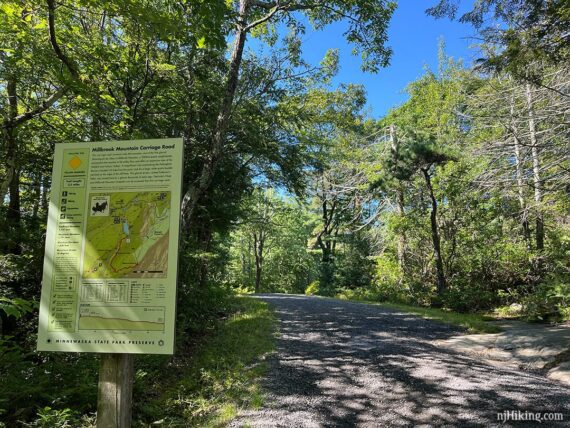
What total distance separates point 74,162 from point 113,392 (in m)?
1.58

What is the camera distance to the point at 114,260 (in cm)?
254

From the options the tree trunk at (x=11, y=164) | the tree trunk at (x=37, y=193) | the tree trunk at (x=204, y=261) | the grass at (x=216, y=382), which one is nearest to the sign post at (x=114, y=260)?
the grass at (x=216, y=382)

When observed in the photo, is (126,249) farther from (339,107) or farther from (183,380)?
(339,107)

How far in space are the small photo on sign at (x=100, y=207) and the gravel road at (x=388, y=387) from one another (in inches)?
108

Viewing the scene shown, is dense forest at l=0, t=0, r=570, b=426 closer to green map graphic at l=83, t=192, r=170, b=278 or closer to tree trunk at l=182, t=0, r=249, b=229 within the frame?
Result: tree trunk at l=182, t=0, r=249, b=229

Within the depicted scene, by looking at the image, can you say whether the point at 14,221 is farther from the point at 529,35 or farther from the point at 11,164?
the point at 529,35

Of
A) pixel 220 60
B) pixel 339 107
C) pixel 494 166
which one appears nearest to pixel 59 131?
pixel 220 60

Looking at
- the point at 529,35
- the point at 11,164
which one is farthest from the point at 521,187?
the point at 11,164

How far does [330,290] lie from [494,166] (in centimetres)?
1203

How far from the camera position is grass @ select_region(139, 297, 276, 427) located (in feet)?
14.9

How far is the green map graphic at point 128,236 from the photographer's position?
2.51 m

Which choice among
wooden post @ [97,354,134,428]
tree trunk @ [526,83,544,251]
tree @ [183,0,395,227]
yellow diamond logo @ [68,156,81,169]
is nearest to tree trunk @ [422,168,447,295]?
tree trunk @ [526,83,544,251]

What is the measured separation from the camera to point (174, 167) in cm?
260

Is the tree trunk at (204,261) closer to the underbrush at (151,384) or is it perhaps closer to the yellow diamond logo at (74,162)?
the underbrush at (151,384)
